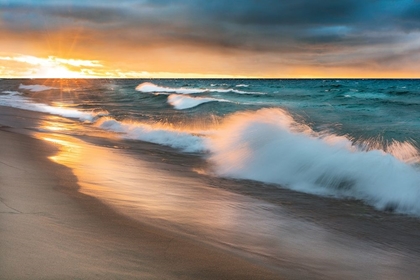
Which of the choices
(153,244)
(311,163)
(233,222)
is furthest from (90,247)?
(311,163)

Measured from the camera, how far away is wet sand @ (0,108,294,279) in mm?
3393

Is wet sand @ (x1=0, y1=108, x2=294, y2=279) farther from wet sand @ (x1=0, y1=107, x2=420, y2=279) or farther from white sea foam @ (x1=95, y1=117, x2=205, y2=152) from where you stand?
white sea foam @ (x1=95, y1=117, x2=205, y2=152)

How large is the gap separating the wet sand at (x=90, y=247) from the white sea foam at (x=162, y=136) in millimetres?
6929

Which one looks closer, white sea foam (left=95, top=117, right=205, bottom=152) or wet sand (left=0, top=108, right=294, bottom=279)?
wet sand (left=0, top=108, right=294, bottom=279)

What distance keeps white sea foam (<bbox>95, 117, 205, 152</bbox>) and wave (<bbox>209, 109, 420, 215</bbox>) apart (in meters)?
1.15

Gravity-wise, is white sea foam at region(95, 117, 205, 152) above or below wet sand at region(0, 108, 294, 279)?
above

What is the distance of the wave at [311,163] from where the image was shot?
23.3ft

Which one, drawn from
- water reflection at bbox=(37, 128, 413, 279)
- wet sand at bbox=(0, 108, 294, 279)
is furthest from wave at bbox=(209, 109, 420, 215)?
wet sand at bbox=(0, 108, 294, 279)

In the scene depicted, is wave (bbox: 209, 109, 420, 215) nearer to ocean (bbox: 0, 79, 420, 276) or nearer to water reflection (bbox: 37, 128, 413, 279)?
ocean (bbox: 0, 79, 420, 276)

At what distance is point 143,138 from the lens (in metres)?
14.6

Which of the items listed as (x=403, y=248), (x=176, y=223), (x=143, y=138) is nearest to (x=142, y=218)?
(x=176, y=223)

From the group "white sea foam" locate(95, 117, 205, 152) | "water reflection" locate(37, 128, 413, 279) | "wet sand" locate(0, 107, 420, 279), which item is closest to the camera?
"wet sand" locate(0, 107, 420, 279)

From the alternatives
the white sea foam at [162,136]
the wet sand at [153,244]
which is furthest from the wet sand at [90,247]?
the white sea foam at [162,136]

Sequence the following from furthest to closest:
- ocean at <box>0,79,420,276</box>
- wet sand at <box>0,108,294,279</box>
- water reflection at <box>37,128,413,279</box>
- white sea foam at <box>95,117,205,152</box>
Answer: white sea foam at <box>95,117,205,152</box> → ocean at <box>0,79,420,276</box> → water reflection at <box>37,128,413,279</box> → wet sand at <box>0,108,294,279</box>
